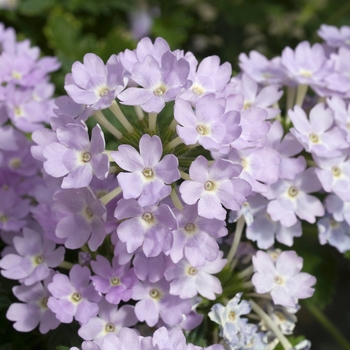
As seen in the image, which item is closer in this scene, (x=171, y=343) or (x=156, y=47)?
(x=171, y=343)

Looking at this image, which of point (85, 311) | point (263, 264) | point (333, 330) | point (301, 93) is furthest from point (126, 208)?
point (333, 330)

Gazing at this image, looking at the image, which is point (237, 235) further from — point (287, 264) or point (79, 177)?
point (79, 177)

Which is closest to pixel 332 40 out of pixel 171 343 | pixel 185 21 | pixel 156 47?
pixel 156 47

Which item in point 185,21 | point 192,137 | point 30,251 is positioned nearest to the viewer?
point 192,137

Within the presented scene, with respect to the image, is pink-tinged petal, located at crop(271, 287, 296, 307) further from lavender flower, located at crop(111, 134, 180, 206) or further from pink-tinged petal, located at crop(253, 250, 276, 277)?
lavender flower, located at crop(111, 134, 180, 206)

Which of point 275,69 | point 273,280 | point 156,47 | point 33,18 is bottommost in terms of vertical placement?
point 33,18

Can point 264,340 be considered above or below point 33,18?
above

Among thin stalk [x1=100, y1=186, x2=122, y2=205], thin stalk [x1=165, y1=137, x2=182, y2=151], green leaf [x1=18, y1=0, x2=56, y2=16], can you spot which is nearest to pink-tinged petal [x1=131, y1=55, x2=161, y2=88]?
thin stalk [x1=165, y1=137, x2=182, y2=151]

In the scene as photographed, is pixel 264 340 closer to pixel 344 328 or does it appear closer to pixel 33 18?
pixel 344 328
